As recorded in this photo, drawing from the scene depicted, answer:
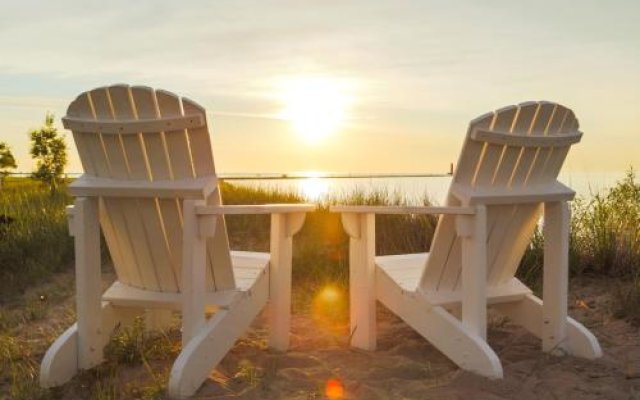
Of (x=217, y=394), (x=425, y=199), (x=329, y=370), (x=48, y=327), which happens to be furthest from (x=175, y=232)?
(x=425, y=199)

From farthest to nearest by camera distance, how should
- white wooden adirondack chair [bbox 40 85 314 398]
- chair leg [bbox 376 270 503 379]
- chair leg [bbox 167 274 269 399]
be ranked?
1. chair leg [bbox 376 270 503 379]
2. white wooden adirondack chair [bbox 40 85 314 398]
3. chair leg [bbox 167 274 269 399]

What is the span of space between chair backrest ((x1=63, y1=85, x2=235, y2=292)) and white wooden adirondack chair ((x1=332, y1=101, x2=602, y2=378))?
0.89 metres

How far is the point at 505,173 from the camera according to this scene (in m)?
3.36

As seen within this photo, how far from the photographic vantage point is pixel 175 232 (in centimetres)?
328

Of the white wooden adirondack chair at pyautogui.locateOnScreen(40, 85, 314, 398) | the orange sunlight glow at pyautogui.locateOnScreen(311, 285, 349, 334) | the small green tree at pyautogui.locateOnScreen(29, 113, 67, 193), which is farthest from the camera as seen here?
the small green tree at pyautogui.locateOnScreen(29, 113, 67, 193)

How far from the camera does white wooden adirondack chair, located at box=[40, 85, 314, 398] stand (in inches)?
121

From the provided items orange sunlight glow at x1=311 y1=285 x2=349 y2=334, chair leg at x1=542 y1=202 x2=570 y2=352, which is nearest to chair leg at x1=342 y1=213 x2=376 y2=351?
orange sunlight glow at x1=311 y1=285 x2=349 y2=334

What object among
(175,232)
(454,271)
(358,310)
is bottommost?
(358,310)

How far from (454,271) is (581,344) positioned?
85cm

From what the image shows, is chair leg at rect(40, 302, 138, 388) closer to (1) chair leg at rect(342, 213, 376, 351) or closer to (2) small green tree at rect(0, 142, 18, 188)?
(1) chair leg at rect(342, 213, 376, 351)

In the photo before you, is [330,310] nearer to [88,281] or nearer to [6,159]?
[88,281]

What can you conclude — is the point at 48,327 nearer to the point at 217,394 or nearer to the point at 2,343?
the point at 2,343

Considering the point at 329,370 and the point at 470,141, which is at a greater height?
the point at 470,141

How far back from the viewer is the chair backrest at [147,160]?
10.0 feet
